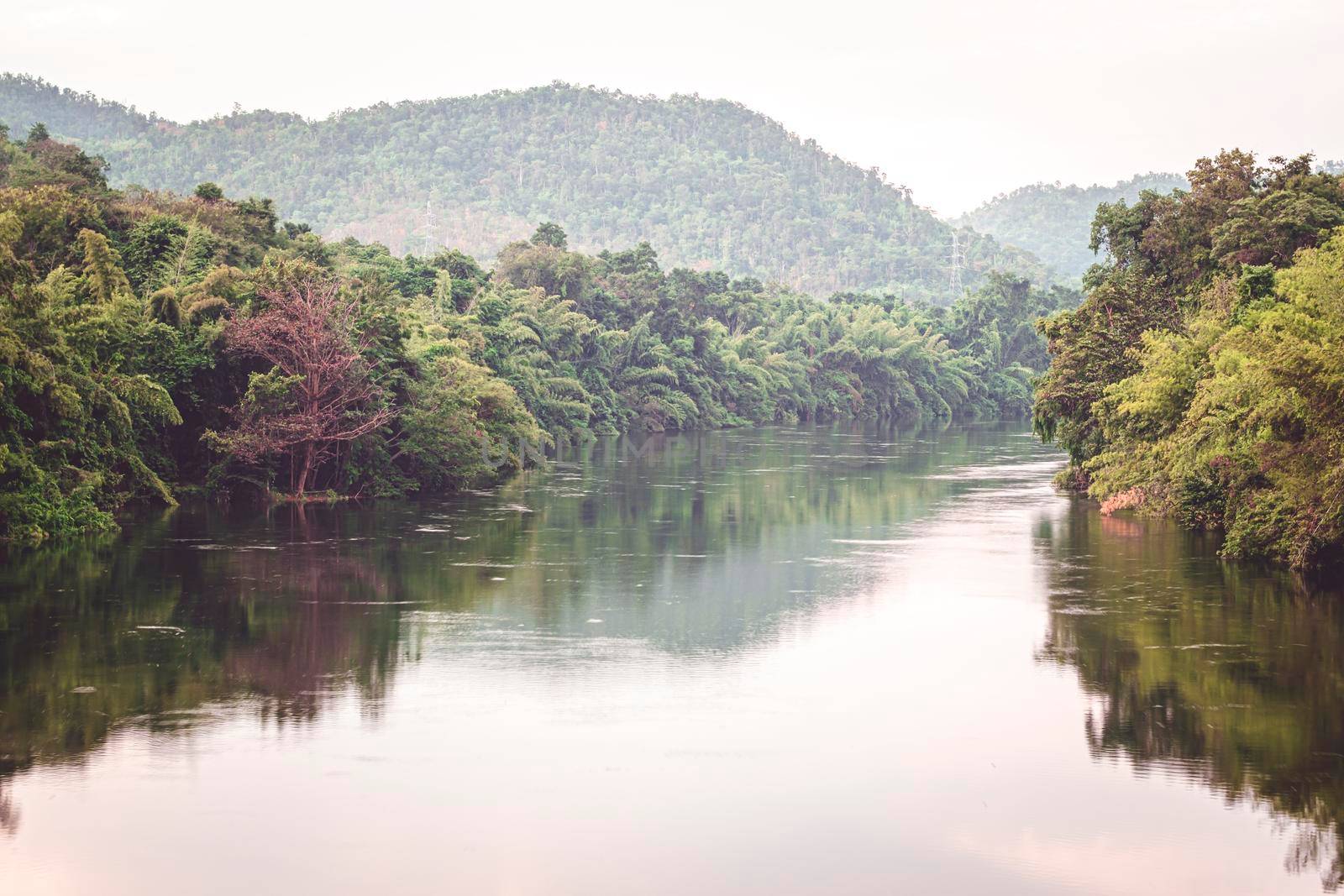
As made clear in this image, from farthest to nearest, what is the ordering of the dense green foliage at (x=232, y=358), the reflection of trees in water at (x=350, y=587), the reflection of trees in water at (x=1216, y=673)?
the dense green foliage at (x=232, y=358) < the reflection of trees in water at (x=350, y=587) < the reflection of trees in water at (x=1216, y=673)

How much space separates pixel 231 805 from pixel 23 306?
14.5 m

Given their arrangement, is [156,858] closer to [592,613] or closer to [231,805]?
[231,805]

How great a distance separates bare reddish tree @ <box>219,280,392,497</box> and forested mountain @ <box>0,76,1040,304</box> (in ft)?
330

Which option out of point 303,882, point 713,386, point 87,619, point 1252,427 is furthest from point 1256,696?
point 713,386

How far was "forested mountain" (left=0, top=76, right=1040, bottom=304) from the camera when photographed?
14400cm

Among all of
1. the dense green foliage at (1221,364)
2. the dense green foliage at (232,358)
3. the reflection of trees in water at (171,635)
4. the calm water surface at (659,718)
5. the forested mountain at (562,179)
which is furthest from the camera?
the forested mountain at (562,179)

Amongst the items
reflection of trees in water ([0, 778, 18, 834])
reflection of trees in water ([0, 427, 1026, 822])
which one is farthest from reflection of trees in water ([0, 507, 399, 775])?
reflection of trees in water ([0, 778, 18, 834])

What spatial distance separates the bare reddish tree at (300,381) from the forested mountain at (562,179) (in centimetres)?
10050

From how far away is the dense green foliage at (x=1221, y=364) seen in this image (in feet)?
65.6

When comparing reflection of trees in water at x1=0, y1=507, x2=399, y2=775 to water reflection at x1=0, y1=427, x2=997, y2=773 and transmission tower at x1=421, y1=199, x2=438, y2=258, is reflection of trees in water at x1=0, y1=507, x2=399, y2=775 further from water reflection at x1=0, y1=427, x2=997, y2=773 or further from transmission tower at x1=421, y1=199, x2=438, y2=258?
transmission tower at x1=421, y1=199, x2=438, y2=258

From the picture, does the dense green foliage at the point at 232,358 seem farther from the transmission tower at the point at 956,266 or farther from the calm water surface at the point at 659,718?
the transmission tower at the point at 956,266

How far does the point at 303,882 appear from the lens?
973 centimetres

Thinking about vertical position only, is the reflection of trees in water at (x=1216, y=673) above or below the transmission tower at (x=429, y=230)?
below

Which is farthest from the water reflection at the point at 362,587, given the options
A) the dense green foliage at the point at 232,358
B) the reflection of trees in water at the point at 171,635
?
the dense green foliage at the point at 232,358
